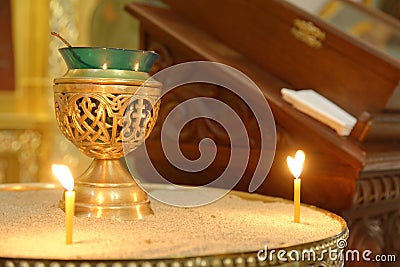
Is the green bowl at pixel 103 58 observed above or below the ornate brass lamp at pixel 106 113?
above

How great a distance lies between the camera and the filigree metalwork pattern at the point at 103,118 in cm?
93

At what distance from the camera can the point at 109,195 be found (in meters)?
0.98

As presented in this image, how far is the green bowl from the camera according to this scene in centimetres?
95

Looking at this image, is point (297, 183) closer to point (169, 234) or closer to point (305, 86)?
point (169, 234)

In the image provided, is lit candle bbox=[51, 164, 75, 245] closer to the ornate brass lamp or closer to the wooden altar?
the ornate brass lamp

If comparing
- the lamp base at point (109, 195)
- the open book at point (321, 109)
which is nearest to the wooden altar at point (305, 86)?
the open book at point (321, 109)

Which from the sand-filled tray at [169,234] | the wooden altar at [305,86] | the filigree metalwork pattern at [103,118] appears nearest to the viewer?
the sand-filled tray at [169,234]

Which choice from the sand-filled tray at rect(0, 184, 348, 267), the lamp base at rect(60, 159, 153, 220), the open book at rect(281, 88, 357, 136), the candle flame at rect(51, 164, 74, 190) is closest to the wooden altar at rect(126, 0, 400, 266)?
the open book at rect(281, 88, 357, 136)

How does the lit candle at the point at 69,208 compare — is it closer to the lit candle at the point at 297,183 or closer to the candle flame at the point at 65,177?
the candle flame at the point at 65,177

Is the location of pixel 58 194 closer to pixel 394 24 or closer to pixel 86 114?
pixel 86 114

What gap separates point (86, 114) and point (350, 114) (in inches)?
21.4

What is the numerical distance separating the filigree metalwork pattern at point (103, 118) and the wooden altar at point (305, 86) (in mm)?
368

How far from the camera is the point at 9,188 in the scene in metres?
1.25

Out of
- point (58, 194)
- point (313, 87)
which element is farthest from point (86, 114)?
point (313, 87)
